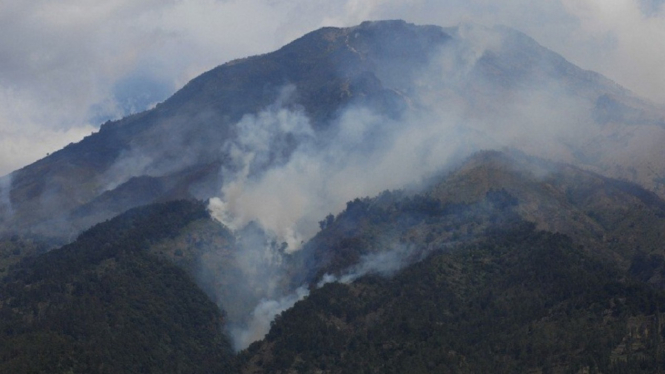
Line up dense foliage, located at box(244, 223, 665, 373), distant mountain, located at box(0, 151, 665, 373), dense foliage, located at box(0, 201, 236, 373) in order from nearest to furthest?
dense foliage, located at box(244, 223, 665, 373)
distant mountain, located at box(0, 151, 665, 373)
dense foliage, located at box(0, 201, 236, 373)

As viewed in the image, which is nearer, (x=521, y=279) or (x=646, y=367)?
(x=646, y=367)

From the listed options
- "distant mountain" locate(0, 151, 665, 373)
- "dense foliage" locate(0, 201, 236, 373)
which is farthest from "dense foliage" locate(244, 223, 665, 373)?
"dense foliage" locate(0, 201, 236, 373)

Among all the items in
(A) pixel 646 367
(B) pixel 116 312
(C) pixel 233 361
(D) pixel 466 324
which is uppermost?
(B) pixel 116 312

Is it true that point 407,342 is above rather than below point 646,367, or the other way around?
above

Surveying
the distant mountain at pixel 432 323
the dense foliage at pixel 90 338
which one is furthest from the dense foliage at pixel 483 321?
the dense foliage at pixel 90 338

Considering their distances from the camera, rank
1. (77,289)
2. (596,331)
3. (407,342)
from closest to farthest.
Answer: (596,331)
(407,342)
(77,289)

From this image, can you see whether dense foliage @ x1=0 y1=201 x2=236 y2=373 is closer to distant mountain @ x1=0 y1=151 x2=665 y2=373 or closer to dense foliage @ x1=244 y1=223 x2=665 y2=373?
distant mountain @ x1=0 y1=151 x2=665 y2=373

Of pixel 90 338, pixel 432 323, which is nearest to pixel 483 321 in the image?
pixel 432 323

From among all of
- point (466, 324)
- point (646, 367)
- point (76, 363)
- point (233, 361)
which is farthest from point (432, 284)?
point (76, 363)

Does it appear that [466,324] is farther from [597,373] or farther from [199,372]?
[199,372]

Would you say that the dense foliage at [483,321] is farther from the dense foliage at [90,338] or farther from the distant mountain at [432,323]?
the dense foliage at [90,338]

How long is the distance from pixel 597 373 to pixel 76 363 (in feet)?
290

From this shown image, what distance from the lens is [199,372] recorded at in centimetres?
18575

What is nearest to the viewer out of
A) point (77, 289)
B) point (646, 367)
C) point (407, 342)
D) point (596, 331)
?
point (646, 367)
